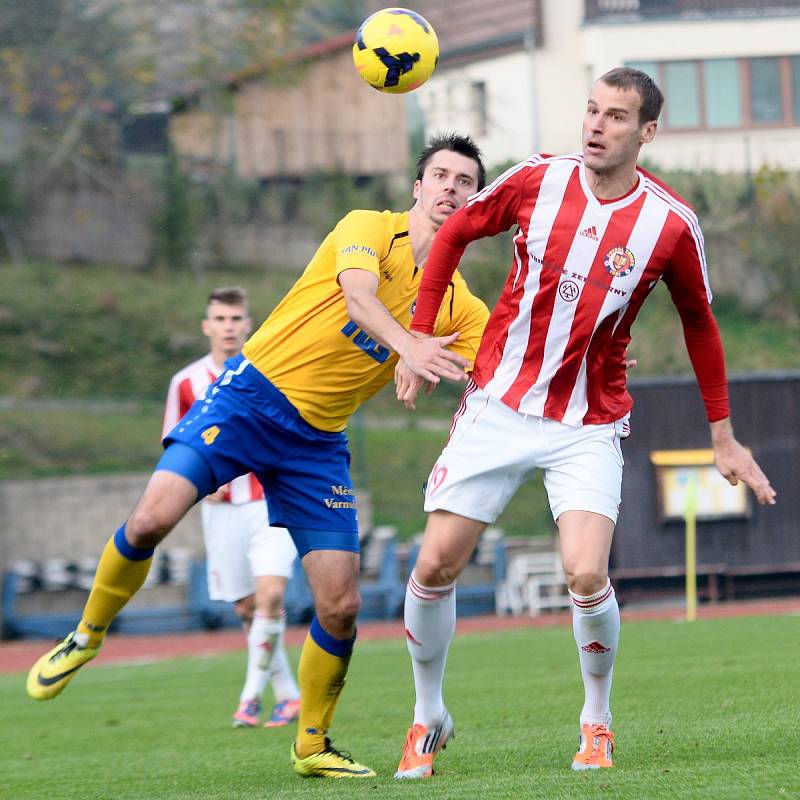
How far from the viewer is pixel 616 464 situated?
5.38m

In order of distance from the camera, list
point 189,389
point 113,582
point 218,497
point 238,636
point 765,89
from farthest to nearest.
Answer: point 765,89
point 238,636
point 218,497
point 189,389
point 113,582

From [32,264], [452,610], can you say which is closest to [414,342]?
[452,610]

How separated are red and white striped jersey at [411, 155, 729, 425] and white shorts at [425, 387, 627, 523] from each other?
6 cm

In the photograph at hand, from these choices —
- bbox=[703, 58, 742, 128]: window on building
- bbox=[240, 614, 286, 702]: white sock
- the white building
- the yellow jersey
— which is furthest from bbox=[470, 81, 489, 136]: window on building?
the yellow jersey

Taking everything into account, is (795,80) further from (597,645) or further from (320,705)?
(597,645)

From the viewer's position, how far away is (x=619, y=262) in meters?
5.21

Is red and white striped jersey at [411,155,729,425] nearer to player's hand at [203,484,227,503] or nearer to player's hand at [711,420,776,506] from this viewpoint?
player's hand at [711,420,776,506]

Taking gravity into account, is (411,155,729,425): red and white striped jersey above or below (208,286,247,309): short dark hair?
below

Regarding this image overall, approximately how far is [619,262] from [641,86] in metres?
0.62

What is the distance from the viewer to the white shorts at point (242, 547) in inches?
345

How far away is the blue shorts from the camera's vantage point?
18.5 feet

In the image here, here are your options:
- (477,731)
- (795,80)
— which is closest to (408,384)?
(477,731)

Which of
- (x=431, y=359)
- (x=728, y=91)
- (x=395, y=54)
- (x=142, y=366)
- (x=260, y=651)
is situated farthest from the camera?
(x=728, y=91)

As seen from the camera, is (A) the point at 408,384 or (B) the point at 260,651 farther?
(B) the point at 260,651
